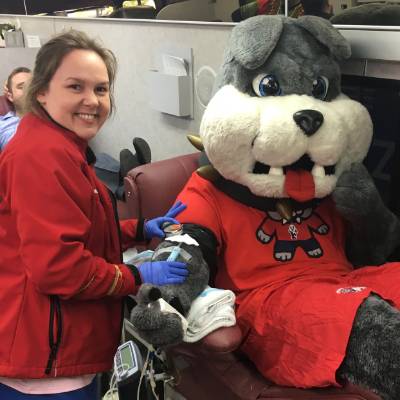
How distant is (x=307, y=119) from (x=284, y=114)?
0.06 meters

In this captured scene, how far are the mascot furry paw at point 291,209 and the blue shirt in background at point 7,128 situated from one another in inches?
50.6

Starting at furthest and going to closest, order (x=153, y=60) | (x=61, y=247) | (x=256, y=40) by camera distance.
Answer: (x=153, y=60) < (x=256, y=40) < (x=61, y=247)

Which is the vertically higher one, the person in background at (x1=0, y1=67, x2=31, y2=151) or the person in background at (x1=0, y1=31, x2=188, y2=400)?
the person in background at (x1=0, y1=31, x2=188, y2=400)

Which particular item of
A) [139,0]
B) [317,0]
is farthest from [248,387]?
[139,0]

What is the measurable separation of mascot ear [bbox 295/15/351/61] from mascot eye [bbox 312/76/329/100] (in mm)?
80

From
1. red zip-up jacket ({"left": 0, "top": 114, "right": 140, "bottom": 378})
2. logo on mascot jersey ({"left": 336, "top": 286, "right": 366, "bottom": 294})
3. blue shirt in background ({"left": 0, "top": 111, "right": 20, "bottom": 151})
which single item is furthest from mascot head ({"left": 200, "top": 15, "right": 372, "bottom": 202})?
blue shirt in background ({"left": 0, "top": 111, "right": 20, "bottom": 151})

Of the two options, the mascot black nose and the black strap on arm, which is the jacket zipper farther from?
the mascot black nose

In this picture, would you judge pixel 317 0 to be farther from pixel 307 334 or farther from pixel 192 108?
pixel 307 334

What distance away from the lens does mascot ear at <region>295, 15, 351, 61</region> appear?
54.6 inches

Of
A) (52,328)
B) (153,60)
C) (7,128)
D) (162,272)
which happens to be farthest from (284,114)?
(7,128)

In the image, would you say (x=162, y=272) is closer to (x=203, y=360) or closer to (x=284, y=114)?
(x=203, y=360)

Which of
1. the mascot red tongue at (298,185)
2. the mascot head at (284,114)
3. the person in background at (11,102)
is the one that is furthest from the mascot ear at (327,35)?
the person in background at (11,102)

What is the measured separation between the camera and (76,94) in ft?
4.01

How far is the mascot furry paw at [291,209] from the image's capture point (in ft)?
3.89
